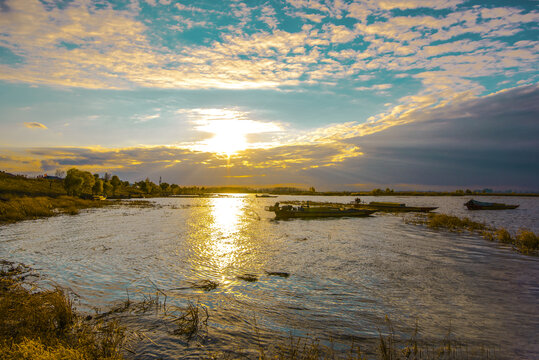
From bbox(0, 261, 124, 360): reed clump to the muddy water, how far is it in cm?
109

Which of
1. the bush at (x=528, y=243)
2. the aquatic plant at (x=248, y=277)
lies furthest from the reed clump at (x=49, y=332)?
the bush at (x=528, y=243)

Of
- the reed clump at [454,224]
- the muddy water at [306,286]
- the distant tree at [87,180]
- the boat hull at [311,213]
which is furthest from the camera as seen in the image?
the distant tree at [87,180]

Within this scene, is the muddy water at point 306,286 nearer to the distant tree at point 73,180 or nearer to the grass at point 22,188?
the distant tree at point 73,180

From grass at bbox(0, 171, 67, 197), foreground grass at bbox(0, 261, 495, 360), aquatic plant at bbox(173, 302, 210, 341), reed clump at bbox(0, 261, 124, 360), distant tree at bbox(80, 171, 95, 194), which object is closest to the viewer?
reed clump at bbox(0, 261, 124, 360)

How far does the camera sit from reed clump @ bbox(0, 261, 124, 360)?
6.27 metres

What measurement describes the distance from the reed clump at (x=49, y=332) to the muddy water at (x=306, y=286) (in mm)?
1094

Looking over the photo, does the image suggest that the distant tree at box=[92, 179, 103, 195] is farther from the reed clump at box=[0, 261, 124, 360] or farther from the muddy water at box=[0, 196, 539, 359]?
the reed clump at box=[0, 261, 124, 360]

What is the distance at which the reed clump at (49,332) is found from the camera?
20.6 feet

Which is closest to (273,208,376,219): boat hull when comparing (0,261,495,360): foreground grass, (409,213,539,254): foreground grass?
(409,213,539,254): foreground grass

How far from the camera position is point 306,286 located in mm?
14797

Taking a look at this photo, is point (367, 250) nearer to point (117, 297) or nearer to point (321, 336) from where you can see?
point (321, 336)

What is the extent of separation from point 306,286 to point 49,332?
11.2m

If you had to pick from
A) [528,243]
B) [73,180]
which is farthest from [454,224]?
[73,180]

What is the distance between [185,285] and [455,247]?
26.2 m
